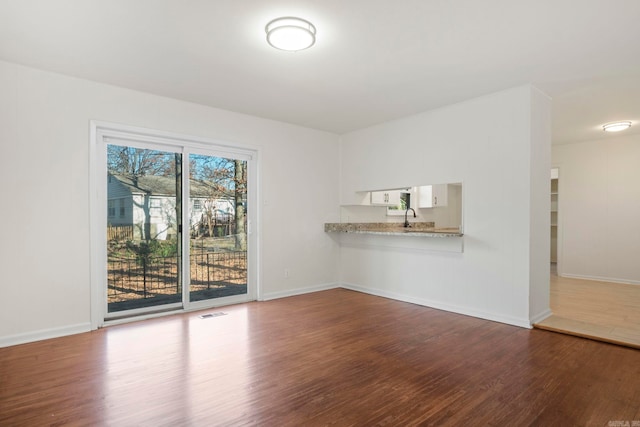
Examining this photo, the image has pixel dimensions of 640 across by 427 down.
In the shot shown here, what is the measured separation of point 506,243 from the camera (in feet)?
12.3

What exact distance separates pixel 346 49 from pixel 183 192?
2690 millimetres

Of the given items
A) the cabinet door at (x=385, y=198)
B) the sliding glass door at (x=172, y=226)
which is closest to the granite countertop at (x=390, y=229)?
the cabinet door at (x=385, y=198)

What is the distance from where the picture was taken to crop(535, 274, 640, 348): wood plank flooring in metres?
3.35

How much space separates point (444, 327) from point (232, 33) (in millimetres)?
3461

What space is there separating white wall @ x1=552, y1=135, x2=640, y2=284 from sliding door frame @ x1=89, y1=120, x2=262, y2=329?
5.85m

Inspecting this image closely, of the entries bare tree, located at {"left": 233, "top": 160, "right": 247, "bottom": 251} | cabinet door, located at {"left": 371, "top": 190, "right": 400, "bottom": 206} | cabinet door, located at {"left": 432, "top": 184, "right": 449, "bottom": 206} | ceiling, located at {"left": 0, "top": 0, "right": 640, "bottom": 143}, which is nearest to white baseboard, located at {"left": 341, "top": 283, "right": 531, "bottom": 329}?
cabinet door, located at {"left": 371, "top": 190, "right": 400, "bottom": 206}

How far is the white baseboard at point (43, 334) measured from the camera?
3.13 meters

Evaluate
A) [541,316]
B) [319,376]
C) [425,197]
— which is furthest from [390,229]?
[319,376]

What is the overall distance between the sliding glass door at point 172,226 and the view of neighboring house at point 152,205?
0.01 meters

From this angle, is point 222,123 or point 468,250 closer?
point 468,250

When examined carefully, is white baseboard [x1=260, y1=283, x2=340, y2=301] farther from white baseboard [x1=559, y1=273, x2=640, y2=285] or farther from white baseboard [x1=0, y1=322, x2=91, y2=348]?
white baseboard [x1=559, y1=273, x2=640, y2=285]

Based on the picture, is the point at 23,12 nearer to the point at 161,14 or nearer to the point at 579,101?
the point at 161,14

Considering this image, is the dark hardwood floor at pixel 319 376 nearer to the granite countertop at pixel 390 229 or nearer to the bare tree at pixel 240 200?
the granite countertop at pixel 390 229

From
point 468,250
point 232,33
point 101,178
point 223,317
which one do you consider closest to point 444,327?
point 468,250
